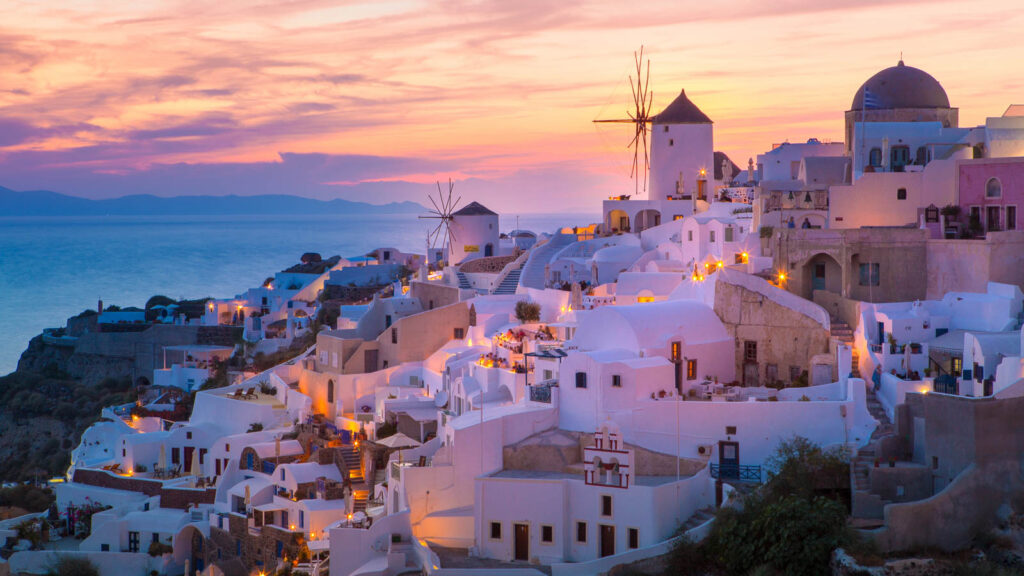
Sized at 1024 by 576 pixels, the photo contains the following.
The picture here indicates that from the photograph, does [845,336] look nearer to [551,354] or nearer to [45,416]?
[551,354]

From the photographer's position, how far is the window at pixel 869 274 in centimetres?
2598

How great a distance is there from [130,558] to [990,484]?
18907 mm

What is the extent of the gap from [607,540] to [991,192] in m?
12.0

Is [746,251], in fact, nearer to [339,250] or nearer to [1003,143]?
[1003,143]

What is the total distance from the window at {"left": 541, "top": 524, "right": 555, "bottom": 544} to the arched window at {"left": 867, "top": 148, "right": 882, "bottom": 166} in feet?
52.4

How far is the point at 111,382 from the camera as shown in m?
48.6

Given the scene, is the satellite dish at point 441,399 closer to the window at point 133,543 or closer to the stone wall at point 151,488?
the stone wall at point 151,488

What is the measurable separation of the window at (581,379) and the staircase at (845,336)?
17.2ft

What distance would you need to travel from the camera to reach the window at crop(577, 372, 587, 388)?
22.9 m

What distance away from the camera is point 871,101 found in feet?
111

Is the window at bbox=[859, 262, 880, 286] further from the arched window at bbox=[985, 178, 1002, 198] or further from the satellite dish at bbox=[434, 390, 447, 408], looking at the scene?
the satellite dish at bbox=[434, 390, 447, 408]

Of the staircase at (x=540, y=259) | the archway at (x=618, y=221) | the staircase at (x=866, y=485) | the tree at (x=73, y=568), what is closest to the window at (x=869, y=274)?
the staircase at (x=866, y=485)

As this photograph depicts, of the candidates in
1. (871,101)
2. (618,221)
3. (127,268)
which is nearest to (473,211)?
(618,221)

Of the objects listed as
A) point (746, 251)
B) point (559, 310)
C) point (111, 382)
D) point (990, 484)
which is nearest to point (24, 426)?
point (111, 382)
